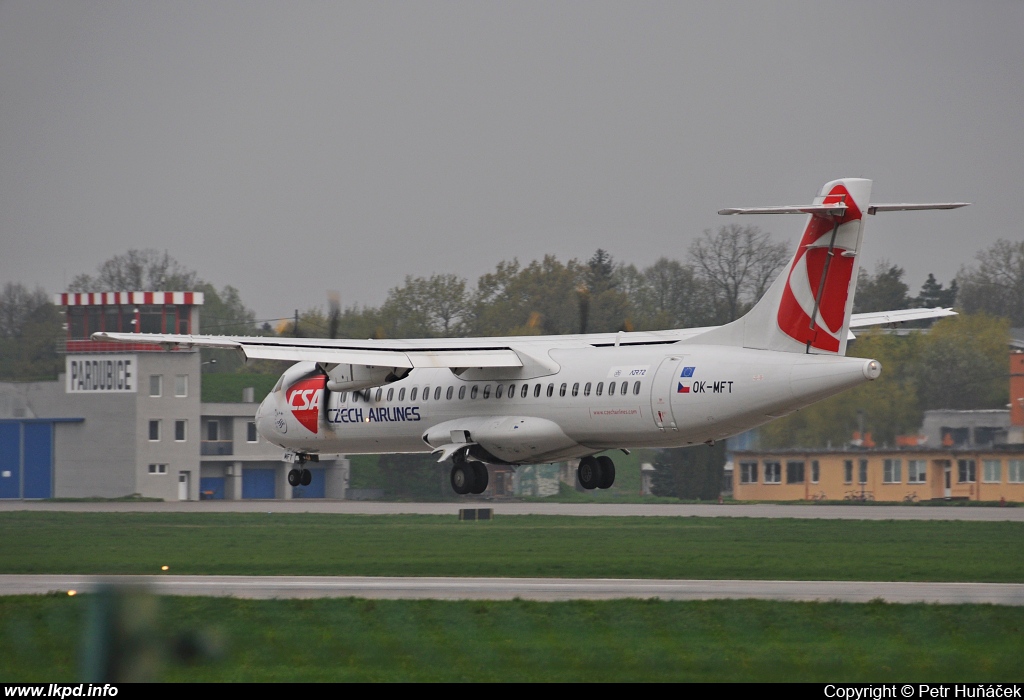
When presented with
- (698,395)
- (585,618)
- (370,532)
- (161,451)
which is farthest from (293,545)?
(161,451)

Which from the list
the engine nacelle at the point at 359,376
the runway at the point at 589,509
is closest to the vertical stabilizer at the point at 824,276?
the engine nacelle at the point at 359,376

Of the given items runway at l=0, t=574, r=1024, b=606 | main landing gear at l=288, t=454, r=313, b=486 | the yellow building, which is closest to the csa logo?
main landing gear at l=288, t=454, r=313, b=486

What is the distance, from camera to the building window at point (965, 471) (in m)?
60.1

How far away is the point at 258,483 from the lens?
247 feet

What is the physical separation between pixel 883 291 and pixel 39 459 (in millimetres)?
49906

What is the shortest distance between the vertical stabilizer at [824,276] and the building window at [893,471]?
106 ft

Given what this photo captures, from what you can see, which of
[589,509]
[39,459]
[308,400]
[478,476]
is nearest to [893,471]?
[589,509]

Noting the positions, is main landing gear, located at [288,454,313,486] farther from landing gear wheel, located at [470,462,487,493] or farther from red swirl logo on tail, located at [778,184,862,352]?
red swirl logo on tail, located at [778,184,862,352]

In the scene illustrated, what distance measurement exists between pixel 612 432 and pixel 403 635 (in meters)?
15.9

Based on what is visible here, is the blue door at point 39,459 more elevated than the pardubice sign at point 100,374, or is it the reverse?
the pardubice sign at point 100,374

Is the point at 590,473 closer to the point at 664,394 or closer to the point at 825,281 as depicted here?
the point at 664,394

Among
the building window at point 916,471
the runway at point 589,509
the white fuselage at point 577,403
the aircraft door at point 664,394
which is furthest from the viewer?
the building window at point 916,471

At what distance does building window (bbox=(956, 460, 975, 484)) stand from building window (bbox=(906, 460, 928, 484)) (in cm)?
159

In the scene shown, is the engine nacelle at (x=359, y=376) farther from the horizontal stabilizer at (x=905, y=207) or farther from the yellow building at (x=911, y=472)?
the yellow building at (x=911, y=472)
